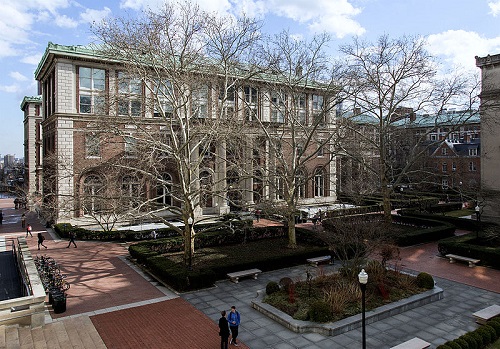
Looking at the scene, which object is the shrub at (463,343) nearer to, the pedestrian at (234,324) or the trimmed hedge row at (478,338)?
the trimmed hedge row at (478,338)

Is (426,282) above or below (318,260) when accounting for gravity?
above

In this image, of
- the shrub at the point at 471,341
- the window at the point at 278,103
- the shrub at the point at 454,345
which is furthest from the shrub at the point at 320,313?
the window at the point at 278,103

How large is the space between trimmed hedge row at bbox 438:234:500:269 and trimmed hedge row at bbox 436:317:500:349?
9231 millimetres

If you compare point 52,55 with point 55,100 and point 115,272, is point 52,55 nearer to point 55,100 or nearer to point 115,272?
point 55,100

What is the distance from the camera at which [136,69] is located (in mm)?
17688

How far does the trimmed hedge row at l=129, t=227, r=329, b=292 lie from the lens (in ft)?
55.5

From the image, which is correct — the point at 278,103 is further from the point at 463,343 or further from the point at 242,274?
the point at 463,343

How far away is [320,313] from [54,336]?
8.81 metres

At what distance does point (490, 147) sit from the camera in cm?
3500

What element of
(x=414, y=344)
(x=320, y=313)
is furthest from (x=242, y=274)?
(x=414, y=344)

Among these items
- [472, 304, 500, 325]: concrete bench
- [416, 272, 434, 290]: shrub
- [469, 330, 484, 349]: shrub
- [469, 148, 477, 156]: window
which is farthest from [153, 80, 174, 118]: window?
[469, 148, 477, 156]: window

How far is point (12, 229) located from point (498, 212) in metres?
44.0

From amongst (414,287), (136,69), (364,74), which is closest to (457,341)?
(414,287)

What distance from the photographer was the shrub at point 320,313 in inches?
503
